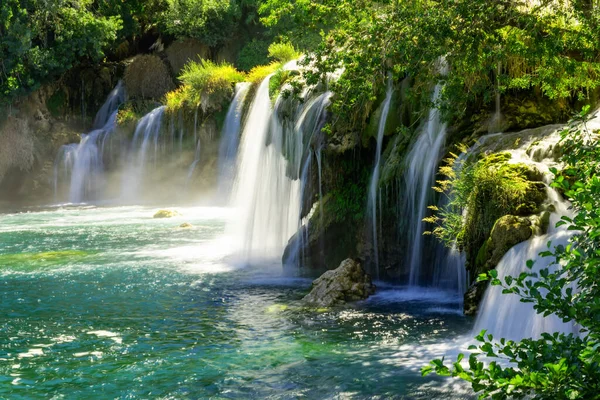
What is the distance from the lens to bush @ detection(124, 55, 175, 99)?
120 feet

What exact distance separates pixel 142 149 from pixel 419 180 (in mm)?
21898

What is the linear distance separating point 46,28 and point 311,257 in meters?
24.3

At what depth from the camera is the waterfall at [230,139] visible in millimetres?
27891

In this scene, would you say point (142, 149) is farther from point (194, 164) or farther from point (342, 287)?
point (342, 287)

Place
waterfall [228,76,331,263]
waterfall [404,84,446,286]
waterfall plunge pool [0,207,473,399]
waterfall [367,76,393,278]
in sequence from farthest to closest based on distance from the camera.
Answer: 1. waterfall [228,76,331,263]
2. waterfall [367,76,393,278]
3. waterfall [404,84,446,286]
4. waterfall plunge pool [0,207,473,399]

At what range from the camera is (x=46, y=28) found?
33.2 m

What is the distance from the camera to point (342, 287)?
11.5m

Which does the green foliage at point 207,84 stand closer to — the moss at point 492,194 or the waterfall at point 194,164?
the waterfall at point 194,164

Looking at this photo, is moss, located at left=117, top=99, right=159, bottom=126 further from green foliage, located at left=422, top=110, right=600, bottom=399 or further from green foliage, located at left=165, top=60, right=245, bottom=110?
green foliage, located at left=422, top=110, right=600, bottom=399

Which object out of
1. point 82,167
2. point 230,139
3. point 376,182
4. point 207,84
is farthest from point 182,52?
point 376,182

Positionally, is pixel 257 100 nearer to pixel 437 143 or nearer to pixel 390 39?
pixel 437 143

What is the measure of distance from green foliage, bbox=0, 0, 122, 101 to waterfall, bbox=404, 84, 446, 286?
23675mm

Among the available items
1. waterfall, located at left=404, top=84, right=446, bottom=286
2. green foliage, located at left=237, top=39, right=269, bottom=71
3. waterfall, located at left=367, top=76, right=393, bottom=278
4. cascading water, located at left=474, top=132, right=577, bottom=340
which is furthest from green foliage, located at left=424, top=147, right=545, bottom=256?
green foliage, located at left=237, top=39, right=269, bottom=71

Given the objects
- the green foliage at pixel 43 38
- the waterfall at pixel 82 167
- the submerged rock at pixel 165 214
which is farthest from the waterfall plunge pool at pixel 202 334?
the green foliage at pixel 43 38
